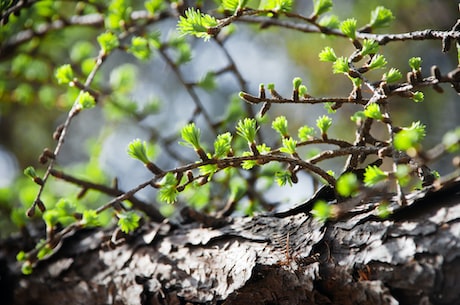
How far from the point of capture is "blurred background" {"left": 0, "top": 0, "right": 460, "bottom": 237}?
86cm

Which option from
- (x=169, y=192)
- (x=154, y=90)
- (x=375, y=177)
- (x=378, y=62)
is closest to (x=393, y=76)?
(x=378, y=62)

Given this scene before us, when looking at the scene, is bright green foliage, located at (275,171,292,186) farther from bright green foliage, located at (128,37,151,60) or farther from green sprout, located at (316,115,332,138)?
bright green foliage, located at (128,37,151,60)

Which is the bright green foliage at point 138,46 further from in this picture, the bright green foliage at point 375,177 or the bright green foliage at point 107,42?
the bright green foliage at point 375,177

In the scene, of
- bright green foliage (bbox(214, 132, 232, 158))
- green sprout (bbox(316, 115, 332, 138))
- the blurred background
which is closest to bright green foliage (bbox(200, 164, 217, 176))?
bright green foliage (bbox(214, 132, 232, 158))

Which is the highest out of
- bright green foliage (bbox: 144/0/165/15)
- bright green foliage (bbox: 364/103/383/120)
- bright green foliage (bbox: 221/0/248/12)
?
bright green foliage (bbox: 221/0/248/12)

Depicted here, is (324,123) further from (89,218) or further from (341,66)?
(89,218)

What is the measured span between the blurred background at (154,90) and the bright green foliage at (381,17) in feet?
0.25

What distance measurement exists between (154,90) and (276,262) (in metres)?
1.45

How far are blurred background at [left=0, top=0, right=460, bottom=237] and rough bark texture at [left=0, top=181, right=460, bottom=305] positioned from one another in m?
0.11

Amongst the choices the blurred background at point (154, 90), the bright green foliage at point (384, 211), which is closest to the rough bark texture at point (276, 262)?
the bright green foliage at point (384, 211)

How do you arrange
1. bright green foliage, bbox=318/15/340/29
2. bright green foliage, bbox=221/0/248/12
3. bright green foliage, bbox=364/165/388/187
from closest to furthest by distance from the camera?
bright green foliage, bbox=364/165/388/187 → bright green foliage, bbox=221/0/248/12 → bright green foliage, bbox=318/15/340/29

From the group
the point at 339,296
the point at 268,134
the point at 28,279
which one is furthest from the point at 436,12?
the point at 28,279

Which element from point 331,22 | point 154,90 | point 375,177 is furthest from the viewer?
point 154,90

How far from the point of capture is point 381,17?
0.59 meters
